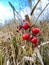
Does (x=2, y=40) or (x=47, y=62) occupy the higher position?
(x=2, y=40)

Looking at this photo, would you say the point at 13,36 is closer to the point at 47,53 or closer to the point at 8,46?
the point at 8,46

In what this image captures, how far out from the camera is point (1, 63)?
1118mm

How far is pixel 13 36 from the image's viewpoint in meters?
1.17

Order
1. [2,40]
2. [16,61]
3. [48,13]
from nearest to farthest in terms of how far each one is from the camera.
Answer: [16,61], [2,40], [48,13]

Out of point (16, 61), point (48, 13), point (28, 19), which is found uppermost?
point (48, 13)

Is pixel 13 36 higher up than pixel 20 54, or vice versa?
pixel 13 36

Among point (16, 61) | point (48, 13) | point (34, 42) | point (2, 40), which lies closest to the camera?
point (34, 42)

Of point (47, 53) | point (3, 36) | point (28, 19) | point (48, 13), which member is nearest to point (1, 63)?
point (3, 36)

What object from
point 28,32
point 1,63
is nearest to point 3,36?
point 1,63

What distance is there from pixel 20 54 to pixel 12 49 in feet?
0.20

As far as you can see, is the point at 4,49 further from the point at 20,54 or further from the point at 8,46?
the point at 20,54

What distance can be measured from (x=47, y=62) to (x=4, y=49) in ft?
0.90

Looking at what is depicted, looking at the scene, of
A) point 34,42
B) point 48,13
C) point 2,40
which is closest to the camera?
point 34,42

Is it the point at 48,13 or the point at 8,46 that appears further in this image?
the point at 48,13
